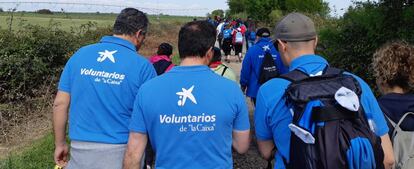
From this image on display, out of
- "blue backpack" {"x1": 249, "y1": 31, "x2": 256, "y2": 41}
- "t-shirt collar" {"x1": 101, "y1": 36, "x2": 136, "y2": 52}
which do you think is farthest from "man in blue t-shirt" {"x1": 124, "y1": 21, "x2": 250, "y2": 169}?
"blue backpack" {"x1": 249, "y1": 31, "x2": 256, "y2": 41}

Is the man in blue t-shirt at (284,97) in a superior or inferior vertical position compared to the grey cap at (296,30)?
inferior

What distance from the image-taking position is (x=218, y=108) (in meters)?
2.81

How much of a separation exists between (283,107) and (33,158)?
5.32 m

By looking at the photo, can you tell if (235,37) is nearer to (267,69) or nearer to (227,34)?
(227,34)

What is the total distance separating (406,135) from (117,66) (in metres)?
1.96

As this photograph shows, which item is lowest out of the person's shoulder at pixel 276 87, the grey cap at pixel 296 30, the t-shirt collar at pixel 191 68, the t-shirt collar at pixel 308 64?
the person's shoulder at pixel 276 87

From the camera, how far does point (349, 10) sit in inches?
349

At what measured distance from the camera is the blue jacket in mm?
6812

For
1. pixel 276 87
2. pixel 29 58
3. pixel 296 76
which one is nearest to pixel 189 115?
pixel 276 87

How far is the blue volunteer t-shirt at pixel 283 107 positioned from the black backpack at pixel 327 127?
3.8 inches

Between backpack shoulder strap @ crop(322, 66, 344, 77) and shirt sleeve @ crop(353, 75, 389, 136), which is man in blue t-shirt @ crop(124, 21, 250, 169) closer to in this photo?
backpack shoulder strap @ crop(322, 66, 344, 77)

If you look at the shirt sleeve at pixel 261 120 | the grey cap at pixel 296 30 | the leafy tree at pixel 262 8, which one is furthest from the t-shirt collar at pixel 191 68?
the leafy tree at pixel 262 8

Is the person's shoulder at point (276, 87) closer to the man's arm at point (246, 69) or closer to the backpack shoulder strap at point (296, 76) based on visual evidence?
the backpack shoulder strap at point (296, 76)

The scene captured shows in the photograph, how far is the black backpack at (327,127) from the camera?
7.63 ft
